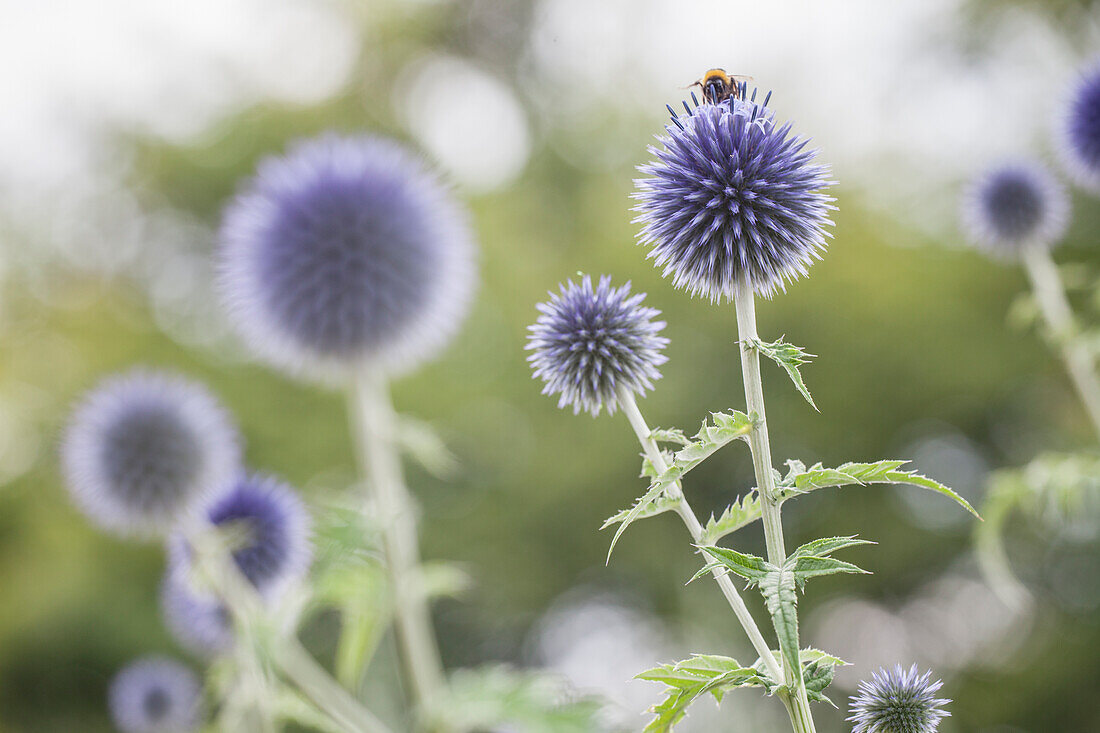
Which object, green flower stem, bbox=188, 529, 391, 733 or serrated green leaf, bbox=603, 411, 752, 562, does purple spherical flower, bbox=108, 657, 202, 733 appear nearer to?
green flower stem, bbox=188, 529, 391, 733

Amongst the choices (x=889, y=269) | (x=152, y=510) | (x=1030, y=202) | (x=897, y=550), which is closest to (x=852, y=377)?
(x=889, y=269)

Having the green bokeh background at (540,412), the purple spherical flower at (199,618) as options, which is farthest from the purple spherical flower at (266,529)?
the green bokeh background at (540,412)

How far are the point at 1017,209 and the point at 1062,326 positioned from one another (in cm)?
49

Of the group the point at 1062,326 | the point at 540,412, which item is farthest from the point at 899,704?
the point at 540,412

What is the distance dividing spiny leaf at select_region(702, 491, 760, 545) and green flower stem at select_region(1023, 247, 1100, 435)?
3.97ft

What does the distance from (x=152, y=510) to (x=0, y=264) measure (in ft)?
22.9

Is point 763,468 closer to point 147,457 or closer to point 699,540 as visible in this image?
point 699,540

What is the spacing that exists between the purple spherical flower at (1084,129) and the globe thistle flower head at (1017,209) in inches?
7.0

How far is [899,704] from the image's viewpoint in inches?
29.0

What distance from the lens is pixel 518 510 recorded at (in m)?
7.91

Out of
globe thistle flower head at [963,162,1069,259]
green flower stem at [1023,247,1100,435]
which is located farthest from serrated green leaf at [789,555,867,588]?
globe thistle flower head at [963,162,1069,259]

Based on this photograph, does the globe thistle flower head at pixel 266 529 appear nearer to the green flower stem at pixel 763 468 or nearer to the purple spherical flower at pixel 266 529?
the purple spherical flower at pixel 266 529

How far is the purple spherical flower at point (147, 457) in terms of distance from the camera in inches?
90.7

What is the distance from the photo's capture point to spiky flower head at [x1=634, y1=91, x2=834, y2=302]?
0.89 meters
